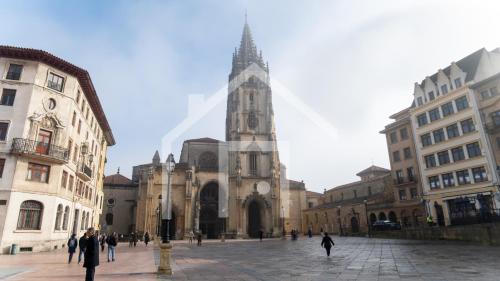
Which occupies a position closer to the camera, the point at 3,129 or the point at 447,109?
the point at 3,129

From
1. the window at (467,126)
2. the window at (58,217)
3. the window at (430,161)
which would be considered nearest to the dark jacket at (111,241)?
the window at (58,217)

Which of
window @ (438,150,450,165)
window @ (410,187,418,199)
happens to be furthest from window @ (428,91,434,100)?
window @ (410,187,418,199)

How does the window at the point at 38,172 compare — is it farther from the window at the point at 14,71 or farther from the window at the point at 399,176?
the window at the point at 399,176

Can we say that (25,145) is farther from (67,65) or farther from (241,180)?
(241,180)

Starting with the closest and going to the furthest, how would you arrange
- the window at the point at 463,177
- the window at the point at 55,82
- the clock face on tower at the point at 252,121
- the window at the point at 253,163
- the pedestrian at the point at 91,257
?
the pedestrian at the point at 91,257
the window at the point at 55,82
the window at the point at 463,177
the window at the point at 253,163
the clock face on tower at the point at 252,121

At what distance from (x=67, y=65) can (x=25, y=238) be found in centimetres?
1391

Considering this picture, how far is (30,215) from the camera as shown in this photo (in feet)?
73.2

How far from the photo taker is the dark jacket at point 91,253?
8359 millimetres

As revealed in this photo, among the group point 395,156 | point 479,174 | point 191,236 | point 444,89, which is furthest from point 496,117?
point 191,236

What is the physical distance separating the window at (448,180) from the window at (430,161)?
1878 mm

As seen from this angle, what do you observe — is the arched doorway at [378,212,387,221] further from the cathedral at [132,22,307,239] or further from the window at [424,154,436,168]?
the cathedral at [132,22,307,239]

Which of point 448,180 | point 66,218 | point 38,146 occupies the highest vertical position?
point 38,146

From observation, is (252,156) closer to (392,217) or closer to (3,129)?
(392,217)

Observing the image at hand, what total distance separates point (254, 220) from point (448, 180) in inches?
1231
